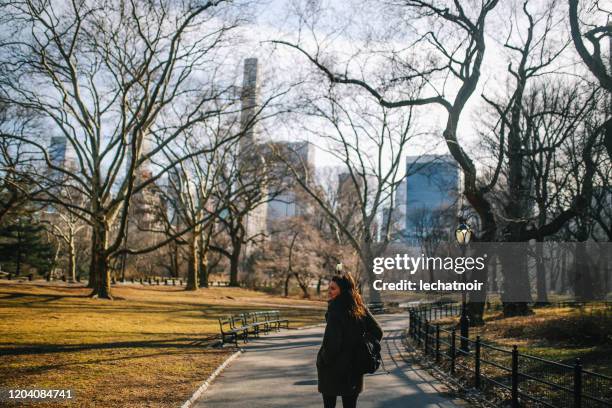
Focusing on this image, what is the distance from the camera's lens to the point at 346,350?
602cm

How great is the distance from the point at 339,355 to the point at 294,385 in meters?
4.12

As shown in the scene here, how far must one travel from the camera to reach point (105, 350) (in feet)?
42.0

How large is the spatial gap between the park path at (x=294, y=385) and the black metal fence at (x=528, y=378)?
0.75 meters

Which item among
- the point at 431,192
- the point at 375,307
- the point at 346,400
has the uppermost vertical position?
the point at 431,192

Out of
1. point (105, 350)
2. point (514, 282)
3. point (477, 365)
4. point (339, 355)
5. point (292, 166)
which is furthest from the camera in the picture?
point (292, 166)

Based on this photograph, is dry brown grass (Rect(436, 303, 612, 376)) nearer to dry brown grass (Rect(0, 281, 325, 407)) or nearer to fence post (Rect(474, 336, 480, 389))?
fence post (Rect(474, 336, 480, 389))

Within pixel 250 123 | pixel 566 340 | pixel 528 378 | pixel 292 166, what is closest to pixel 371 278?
pixel 292 166

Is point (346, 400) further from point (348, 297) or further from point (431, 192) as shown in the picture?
point (431, 192)

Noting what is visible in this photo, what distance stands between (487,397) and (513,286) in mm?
21892

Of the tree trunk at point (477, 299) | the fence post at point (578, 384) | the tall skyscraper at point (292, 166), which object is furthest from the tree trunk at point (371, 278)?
the fence post at point (578, 384)

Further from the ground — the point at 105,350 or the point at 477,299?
the point at 477,299

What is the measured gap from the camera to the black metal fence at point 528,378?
656 cm

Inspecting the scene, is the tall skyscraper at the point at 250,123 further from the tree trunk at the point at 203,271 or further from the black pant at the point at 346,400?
the black pant at the point at 346,400

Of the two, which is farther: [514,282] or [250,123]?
[514,282]
